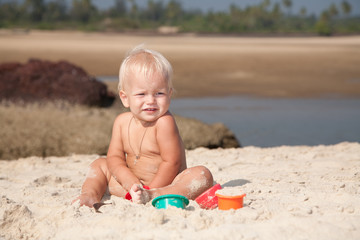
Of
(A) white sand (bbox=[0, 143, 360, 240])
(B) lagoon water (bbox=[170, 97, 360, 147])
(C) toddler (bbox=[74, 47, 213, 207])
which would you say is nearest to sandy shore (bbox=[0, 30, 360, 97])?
(B) lagoon water (bbox=[170, 97, 360, 147])

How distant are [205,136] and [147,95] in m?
3.47

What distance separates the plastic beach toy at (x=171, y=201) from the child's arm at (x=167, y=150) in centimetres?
37

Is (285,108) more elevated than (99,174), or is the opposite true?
(99,174)

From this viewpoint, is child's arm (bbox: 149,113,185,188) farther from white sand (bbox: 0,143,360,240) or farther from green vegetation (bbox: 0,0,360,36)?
green vegetation (bbox: 0,0,360,36)

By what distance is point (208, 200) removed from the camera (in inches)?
131

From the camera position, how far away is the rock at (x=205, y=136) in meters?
6.70

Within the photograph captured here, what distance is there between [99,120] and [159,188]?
3.80 meters

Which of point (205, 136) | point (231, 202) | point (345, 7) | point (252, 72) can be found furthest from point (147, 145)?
point (345, 7)

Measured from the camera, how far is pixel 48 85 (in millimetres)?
8664

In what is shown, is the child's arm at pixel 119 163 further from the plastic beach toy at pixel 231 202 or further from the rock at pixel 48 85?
the rock at pixel 48 85

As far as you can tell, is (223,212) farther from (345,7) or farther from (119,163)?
(345,7)

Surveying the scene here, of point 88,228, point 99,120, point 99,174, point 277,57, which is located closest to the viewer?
point 88,228

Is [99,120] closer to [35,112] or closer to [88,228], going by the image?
[35,112]

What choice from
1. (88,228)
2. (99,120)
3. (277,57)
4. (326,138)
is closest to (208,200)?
(88,228)
